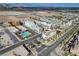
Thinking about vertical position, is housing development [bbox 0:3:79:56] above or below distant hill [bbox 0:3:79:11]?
below

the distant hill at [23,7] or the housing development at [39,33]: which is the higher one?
the distant hill at [23,7]

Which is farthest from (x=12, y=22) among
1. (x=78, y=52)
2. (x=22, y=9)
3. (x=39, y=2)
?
(x=78, y=52)

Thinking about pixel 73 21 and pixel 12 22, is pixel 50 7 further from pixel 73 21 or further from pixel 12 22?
pixel 12 22

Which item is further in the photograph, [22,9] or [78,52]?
[22,9]

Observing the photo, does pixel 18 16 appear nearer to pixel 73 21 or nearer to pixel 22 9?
pixel 22 9

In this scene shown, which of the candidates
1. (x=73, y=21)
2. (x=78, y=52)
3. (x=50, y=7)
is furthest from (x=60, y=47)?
(x=50, y=7)

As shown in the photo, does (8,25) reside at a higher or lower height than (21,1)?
lower

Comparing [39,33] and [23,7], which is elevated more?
[23,7]

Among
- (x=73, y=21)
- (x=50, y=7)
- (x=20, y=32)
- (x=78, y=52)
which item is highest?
(x=50, y=7)

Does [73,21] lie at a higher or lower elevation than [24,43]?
higher
